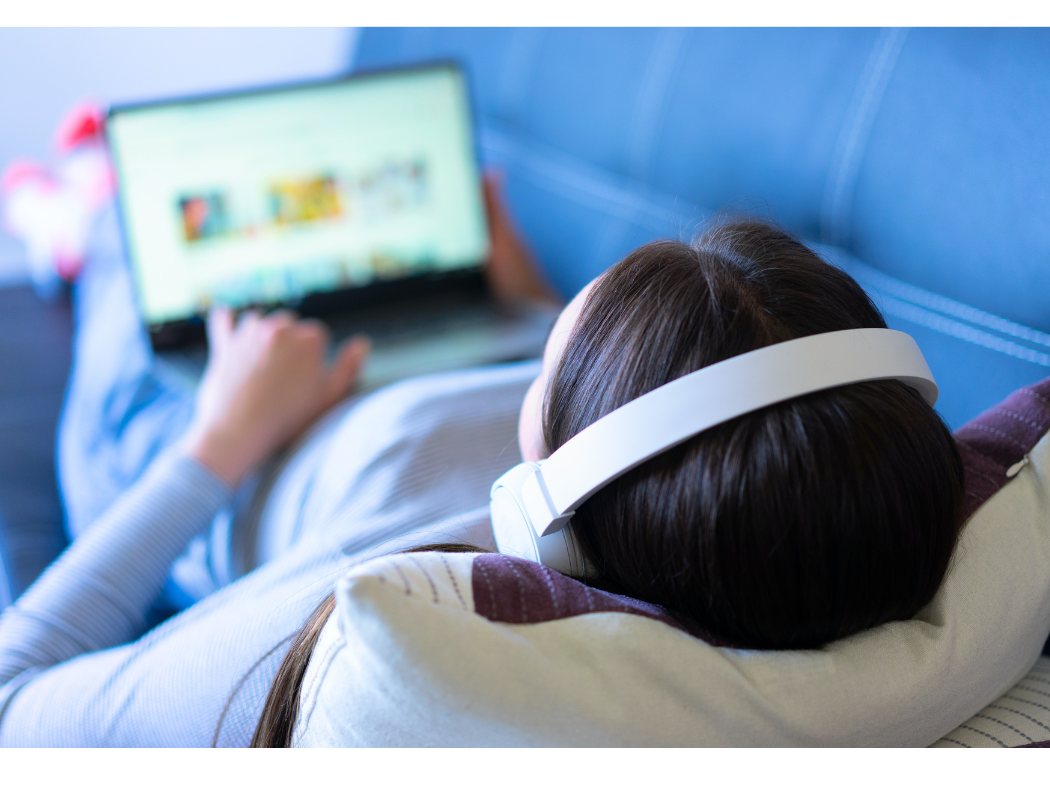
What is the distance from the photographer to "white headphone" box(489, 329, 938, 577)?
1.25 feet

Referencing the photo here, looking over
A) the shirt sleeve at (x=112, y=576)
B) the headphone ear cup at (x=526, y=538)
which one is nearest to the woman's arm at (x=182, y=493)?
the shirt sleeve at (x=112, y=576)

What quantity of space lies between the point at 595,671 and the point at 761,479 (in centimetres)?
12

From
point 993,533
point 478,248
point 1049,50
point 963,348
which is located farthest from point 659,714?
point 478,248

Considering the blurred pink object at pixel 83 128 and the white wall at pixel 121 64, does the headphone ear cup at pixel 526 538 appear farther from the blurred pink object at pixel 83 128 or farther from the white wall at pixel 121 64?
the white wall at pixel 121 64

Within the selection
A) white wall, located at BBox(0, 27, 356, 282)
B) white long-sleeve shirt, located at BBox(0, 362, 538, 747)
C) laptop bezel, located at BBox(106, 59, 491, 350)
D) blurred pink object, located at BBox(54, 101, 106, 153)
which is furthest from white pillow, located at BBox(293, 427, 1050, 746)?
white wall, located at BBox(0, 27, 356, 282)

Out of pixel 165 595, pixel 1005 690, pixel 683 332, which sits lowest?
pixel 165 595

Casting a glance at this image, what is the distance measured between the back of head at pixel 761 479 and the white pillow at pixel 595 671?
24mm

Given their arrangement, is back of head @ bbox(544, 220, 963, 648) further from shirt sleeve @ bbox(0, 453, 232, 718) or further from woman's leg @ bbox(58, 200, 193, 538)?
woman's leg @ bbox(58, 200, 193, 538)

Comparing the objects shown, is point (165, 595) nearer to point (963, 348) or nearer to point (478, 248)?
point (478, 248)

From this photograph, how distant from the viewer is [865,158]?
78cm

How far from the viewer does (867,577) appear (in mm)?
396

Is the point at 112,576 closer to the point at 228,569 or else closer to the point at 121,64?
the point at 228,569

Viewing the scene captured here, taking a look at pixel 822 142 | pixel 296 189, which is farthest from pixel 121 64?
pixel 822 142

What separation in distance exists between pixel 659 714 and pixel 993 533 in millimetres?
248
